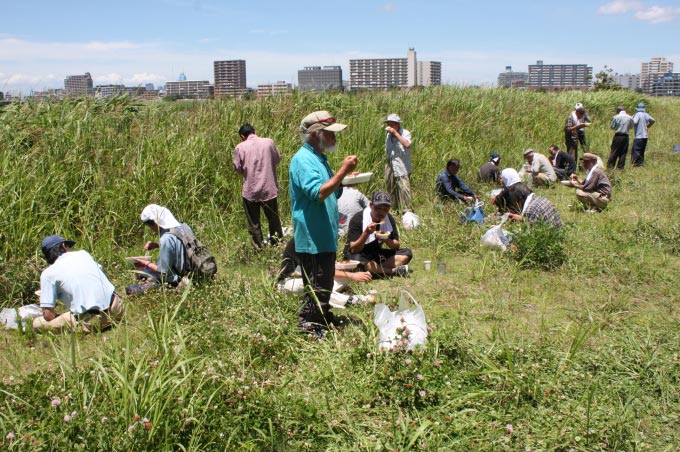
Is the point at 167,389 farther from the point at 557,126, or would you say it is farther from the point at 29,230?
the point at 557,126

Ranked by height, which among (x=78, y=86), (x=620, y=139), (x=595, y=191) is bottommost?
(x=595, y=191)

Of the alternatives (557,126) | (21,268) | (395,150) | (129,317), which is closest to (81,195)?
Result: (21,268)

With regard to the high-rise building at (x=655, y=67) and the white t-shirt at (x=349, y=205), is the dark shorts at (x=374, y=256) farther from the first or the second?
the high-rise building at (x=655, y=67)

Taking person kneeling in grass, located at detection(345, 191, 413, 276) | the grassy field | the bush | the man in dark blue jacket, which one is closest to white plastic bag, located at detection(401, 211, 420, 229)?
the grassy field

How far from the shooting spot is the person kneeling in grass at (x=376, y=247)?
6.25m

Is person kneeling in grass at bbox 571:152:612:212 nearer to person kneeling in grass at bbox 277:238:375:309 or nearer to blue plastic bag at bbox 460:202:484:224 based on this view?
blue plastic bag at bbox 460:202:484:224

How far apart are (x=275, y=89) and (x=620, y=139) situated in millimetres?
8106

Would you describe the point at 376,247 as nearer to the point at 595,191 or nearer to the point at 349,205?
the point at 349,205

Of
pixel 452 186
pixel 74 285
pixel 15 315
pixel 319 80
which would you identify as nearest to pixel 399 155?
pixel 452 186

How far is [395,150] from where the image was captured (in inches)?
347

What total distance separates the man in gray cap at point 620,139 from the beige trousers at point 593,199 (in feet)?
15.4

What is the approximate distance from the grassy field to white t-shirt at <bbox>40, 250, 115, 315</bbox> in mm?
354

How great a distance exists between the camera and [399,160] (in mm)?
8828

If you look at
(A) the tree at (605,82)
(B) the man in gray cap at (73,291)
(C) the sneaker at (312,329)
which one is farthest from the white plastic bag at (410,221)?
(A) the tree at (605,82)
